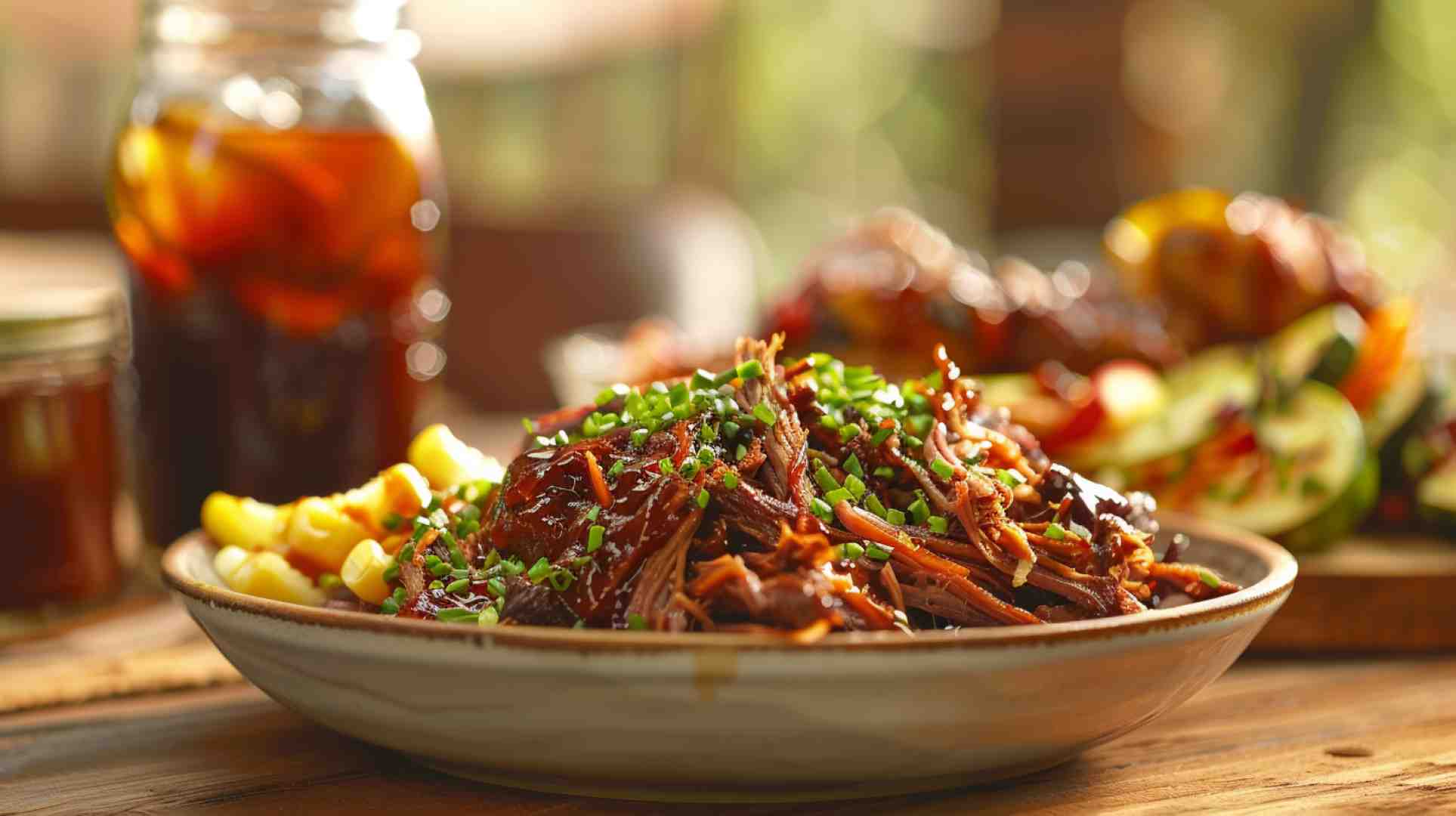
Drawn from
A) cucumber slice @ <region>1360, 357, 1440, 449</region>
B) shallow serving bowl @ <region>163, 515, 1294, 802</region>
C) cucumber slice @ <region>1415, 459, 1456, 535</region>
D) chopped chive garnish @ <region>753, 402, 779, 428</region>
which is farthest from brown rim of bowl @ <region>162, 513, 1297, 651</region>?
cucumber slice @ <region>1360, 357, 1440, 449</region>

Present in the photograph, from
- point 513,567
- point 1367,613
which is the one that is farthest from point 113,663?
point 1367,613

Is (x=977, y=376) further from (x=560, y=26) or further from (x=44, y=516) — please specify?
(x=560, y=26)

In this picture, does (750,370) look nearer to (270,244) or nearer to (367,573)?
(367,573)

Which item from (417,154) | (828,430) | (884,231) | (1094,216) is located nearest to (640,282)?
(1094,216)

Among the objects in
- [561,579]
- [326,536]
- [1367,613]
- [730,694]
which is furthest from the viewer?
[1367,613]

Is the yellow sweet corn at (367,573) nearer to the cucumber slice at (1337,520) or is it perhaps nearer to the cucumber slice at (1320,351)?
the cucumber slice at (1337,520)

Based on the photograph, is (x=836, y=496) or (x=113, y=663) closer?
(x=836, y=496)
